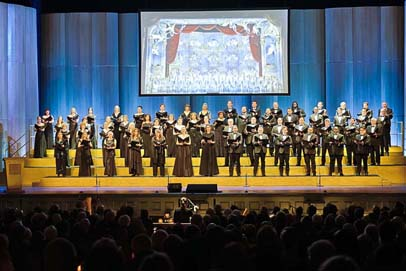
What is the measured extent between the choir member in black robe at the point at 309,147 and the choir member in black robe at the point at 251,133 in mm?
1095

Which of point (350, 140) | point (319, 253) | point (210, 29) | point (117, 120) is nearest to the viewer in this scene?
point (319, 253)

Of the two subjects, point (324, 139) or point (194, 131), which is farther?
point (194, 131)

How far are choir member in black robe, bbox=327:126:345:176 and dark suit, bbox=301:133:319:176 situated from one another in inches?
12.7

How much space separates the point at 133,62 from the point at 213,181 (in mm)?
5787

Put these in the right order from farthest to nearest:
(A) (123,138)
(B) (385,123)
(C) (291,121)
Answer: (A) (123,138) → (B) (385,123) → (C) (291,121)

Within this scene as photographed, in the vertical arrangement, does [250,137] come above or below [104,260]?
above

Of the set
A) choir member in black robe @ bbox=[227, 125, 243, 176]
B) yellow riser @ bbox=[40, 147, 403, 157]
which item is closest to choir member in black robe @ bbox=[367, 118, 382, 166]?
yellow riser @ bbox=[40, 147, 403, 157]

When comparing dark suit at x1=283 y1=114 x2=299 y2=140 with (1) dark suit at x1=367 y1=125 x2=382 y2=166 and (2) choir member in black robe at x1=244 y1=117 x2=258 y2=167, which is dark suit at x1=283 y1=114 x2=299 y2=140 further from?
(1) dark suit at x1=367 y1=125 x2=382 y2=166

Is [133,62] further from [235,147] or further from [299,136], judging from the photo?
[299,136]

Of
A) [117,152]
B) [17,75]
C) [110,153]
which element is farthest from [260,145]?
[17,75]

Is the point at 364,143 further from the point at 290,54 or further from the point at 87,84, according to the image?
the point at 87,84

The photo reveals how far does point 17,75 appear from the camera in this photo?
18.0m

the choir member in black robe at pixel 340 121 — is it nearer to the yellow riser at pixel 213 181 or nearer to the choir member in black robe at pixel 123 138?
the yellow riser at pixel 213 181

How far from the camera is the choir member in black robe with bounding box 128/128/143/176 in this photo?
1536cm
